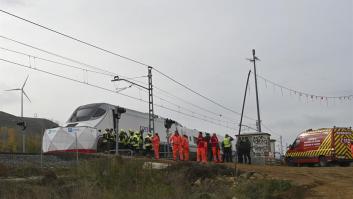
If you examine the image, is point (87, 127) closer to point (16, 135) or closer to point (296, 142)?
point (296, 142)

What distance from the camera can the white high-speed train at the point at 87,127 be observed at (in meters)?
31.3

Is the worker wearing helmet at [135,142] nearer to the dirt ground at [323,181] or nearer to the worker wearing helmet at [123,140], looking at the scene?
the worker wearing helmet at [123,140]

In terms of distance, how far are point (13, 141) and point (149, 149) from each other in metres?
44.4

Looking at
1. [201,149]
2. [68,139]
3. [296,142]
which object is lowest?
[201,149]

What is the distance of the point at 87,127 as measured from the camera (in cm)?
3197

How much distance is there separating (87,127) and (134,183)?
14832 millimetres

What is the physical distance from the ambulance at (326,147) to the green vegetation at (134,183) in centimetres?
1239

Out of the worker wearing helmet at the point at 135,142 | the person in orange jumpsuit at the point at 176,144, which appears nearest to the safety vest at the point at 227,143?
the person in orange jumpsuit at the point at 176,144

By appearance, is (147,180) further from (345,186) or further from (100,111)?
(100,111)

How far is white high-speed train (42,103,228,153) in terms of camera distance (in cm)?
3134

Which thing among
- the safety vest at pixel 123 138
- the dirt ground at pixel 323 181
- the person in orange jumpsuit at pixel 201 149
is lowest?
the dirt ground at pixel 323 181

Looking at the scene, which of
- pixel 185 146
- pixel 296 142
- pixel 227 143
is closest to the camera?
pixel 185 146

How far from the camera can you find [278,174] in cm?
2095

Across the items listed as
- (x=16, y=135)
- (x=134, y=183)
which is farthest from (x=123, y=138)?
(x=16, y=135)
